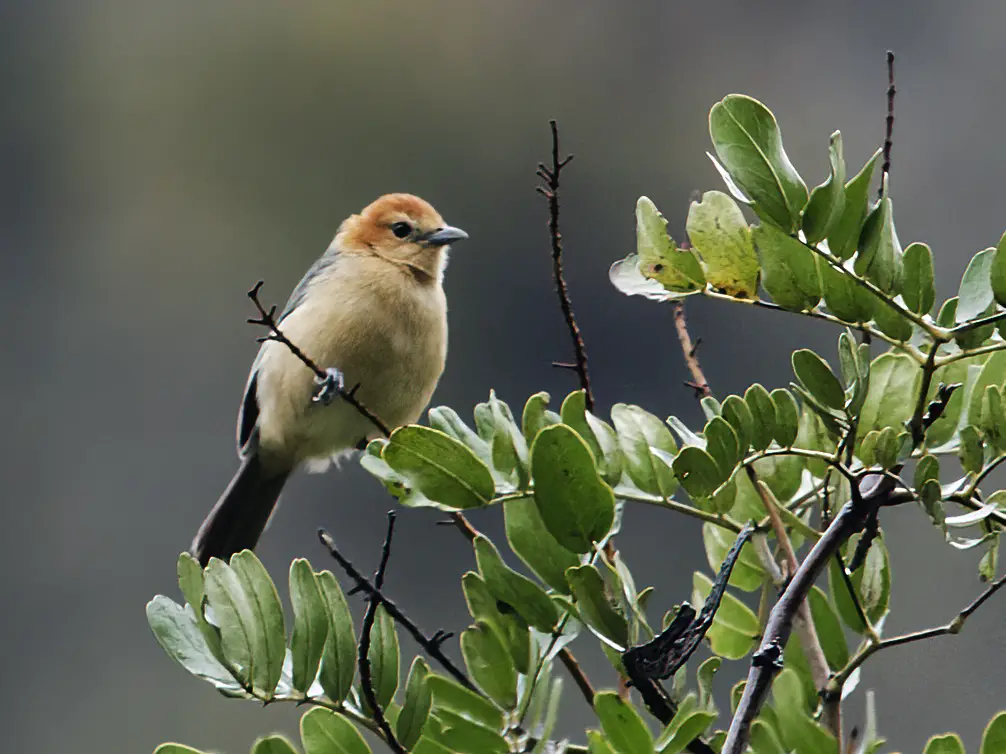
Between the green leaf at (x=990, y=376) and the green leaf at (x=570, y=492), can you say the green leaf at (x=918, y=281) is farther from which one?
the green leaf at (x=570, y=492)

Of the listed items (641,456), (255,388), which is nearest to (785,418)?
(641,456)

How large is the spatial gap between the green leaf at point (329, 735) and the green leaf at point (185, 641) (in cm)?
8

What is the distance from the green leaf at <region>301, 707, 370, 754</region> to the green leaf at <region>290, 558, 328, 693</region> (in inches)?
1.8

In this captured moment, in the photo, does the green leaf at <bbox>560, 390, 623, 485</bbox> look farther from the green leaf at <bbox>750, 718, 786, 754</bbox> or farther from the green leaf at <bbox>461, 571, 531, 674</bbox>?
the green leaf at <bbox>750, 718, 786, 754</bbox>

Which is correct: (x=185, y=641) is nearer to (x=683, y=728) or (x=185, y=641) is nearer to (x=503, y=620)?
(x=503, y=620)

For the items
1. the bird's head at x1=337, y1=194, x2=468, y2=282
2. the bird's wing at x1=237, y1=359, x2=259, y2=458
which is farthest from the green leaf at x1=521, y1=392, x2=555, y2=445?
the bird's wing at x1=237, y1=359, x2=259, y2=458

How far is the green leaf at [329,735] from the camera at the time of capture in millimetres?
870

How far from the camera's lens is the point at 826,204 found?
0.82m

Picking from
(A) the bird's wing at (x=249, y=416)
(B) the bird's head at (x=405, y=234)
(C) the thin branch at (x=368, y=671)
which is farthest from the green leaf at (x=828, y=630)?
(A) the bird's wing at (x=249, y=416)

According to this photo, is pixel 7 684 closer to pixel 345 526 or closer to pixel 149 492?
pixel 149 492

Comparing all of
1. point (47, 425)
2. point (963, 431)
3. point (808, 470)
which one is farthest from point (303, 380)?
Result: point (47, 425)

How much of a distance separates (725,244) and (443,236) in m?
1.75

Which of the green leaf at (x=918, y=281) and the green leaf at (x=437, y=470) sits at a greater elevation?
the green leaf at (x=918, y=281)

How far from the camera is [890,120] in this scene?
1081 millimetres
